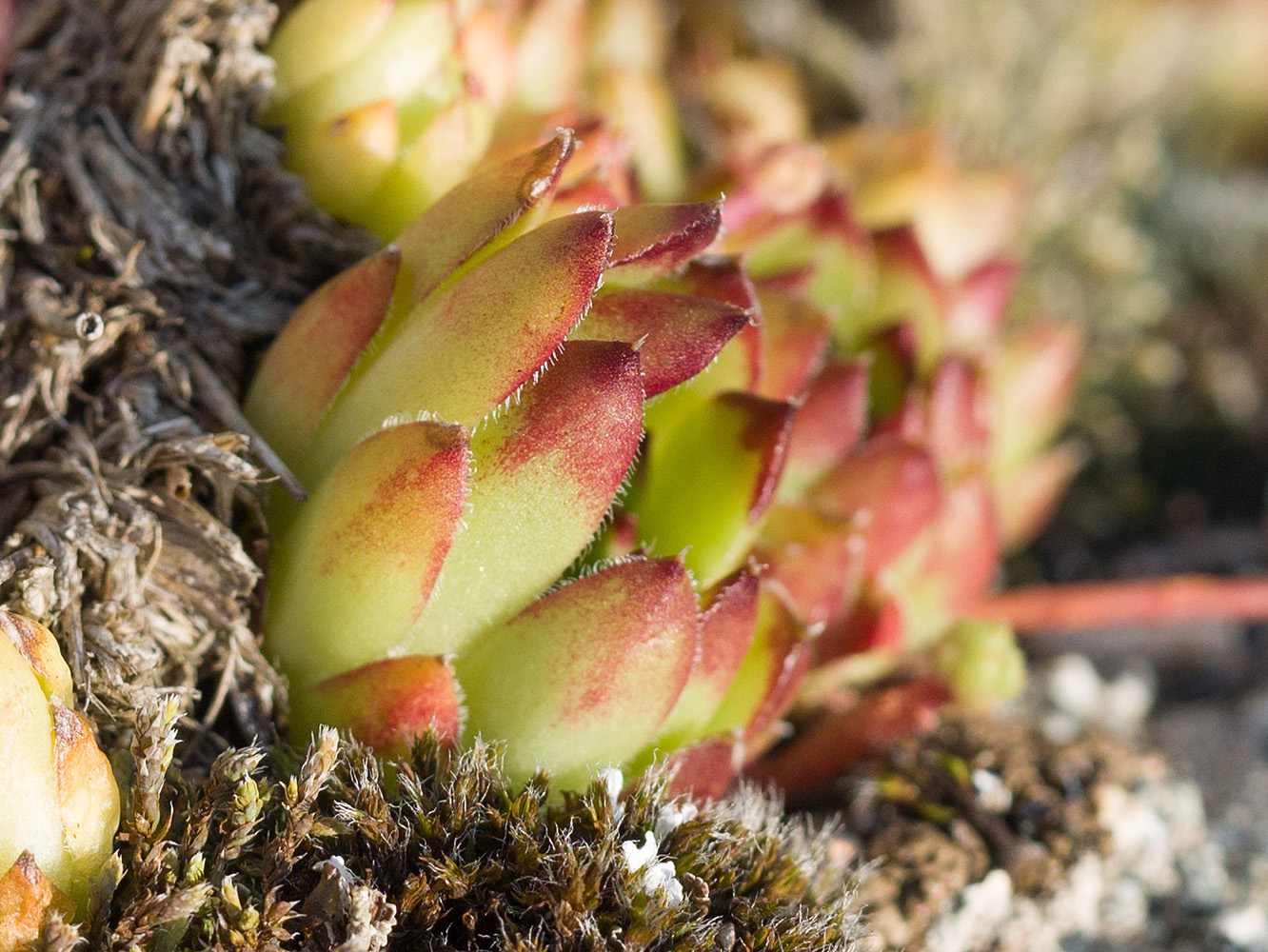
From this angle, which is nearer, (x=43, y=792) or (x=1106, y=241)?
(x=43, y=792)

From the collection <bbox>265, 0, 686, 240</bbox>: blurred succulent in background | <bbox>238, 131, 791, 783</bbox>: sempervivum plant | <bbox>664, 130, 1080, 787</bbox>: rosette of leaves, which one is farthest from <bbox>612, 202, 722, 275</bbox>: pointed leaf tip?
<bbox>265, 0, 686, 240</bbox>: blurred succulent in background

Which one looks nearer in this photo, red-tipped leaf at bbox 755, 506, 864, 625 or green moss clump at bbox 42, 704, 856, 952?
green moss clump at bbox 42, 704, 856, 952

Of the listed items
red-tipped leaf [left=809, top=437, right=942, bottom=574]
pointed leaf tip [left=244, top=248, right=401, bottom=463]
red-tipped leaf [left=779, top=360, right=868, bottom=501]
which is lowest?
red-tipped leaf [left=809, top=437, right=942, bottom=574]

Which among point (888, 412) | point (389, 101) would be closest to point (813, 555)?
point (888, 412)

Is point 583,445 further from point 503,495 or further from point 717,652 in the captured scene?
point 717,652

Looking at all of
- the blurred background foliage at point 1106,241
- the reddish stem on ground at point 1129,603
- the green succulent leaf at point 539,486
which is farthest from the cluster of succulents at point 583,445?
the blurred background foliage at point 1106,241

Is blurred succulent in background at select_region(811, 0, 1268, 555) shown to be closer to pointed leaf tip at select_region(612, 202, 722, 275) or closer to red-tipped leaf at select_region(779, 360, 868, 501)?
red-tipped leaf at select_region(779, 360, 868, 501)
